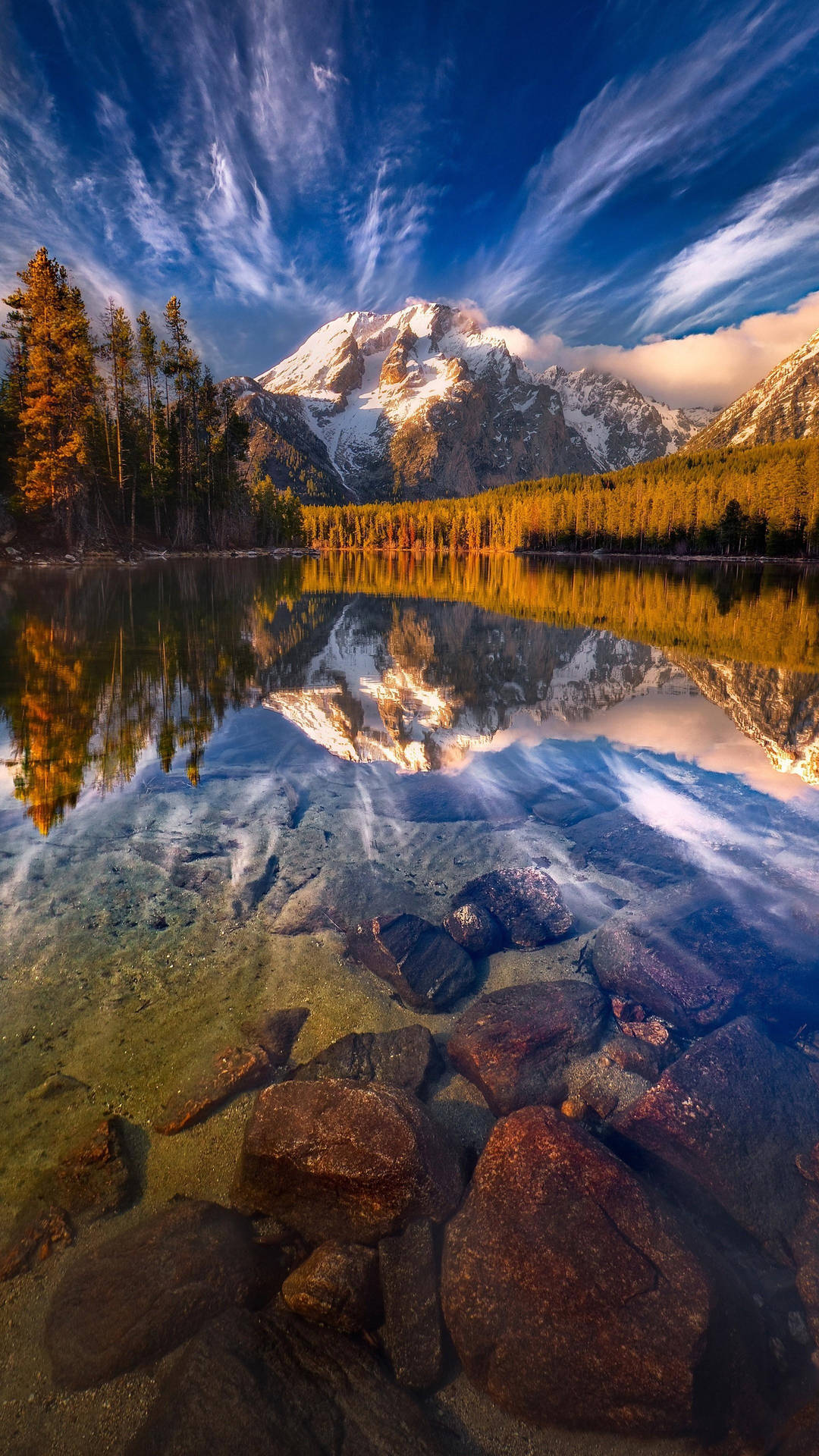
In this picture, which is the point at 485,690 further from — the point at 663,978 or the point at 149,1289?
the point at 149,1289

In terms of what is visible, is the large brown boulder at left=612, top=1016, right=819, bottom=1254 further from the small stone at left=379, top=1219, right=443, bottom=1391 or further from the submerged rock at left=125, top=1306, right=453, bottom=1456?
the submerged rock at left=125, top=1306, right=453, bottom=1456

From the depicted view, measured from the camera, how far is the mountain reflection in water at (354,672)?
10547mm

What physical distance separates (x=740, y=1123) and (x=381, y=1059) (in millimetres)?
2549

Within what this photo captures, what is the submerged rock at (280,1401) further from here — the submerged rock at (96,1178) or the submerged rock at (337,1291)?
the submerged rock at (96,1178)

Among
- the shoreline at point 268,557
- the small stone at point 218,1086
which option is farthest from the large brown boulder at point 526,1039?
the shoreline at point 268,557

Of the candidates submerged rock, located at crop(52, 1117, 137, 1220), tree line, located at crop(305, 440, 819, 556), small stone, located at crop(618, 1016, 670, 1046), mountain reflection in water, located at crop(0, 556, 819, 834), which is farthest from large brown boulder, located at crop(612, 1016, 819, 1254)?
tree line, located at crop(305, 440, 819, 556)

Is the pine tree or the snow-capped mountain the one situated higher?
the pine tree

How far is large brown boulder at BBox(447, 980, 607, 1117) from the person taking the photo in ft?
15.4

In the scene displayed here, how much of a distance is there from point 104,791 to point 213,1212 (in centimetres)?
602

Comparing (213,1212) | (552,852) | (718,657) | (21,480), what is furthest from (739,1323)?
(21,480)

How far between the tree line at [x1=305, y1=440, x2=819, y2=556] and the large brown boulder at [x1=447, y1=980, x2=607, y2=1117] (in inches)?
4677

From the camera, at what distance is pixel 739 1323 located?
318 cm

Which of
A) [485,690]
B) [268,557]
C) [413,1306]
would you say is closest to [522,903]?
[413,1306]

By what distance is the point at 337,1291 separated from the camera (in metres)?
3.15
